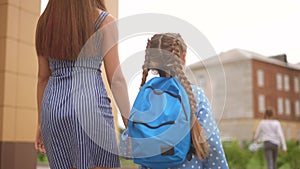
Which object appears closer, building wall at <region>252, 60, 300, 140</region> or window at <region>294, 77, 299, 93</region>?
building wall at <region>252, 60, 300, 140</region>

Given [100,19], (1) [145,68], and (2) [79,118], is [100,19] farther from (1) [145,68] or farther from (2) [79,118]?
(2) [79,118]

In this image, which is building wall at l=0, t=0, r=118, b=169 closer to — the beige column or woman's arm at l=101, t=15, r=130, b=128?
the beige column

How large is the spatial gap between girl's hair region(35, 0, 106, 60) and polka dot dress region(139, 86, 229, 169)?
1.55 feet

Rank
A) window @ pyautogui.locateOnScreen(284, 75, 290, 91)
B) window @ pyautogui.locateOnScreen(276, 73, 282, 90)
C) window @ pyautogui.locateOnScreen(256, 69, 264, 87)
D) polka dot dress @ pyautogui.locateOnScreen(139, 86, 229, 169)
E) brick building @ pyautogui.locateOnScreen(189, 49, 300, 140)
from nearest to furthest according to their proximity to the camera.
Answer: polka dot dress @ pyautogui.locateOnScreen(139, 86, 229, 169) < brick building @ pyautogui.locateOnScreen(189, 49, 300, 140) < window @ pyautogui.locateOnScreen(256, 69, 264, 87) < window @ pyautogui.locateOnScreen(276, 73, 282, 90) < window @ pyautogui.locateOnScreen(284, 75, 290, 91)

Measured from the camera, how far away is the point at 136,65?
1.71m

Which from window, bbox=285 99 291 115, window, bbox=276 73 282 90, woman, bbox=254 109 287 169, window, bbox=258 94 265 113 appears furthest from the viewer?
window, bbox=285 99 291 115

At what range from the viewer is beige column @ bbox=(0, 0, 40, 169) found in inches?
187

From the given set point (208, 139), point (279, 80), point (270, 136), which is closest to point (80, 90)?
point (208, 139)

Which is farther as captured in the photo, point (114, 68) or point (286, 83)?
point (286, 83)

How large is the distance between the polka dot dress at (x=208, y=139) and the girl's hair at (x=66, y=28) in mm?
471

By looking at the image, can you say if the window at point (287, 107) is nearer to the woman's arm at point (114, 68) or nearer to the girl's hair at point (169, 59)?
the girl's hair at point (169, 59)

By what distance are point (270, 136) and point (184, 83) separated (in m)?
5.75

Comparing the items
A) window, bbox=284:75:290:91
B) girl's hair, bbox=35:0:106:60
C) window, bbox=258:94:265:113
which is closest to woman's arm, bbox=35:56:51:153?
girl's hair, bbox=35:0:106:60

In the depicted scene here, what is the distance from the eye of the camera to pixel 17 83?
16.1 feet
